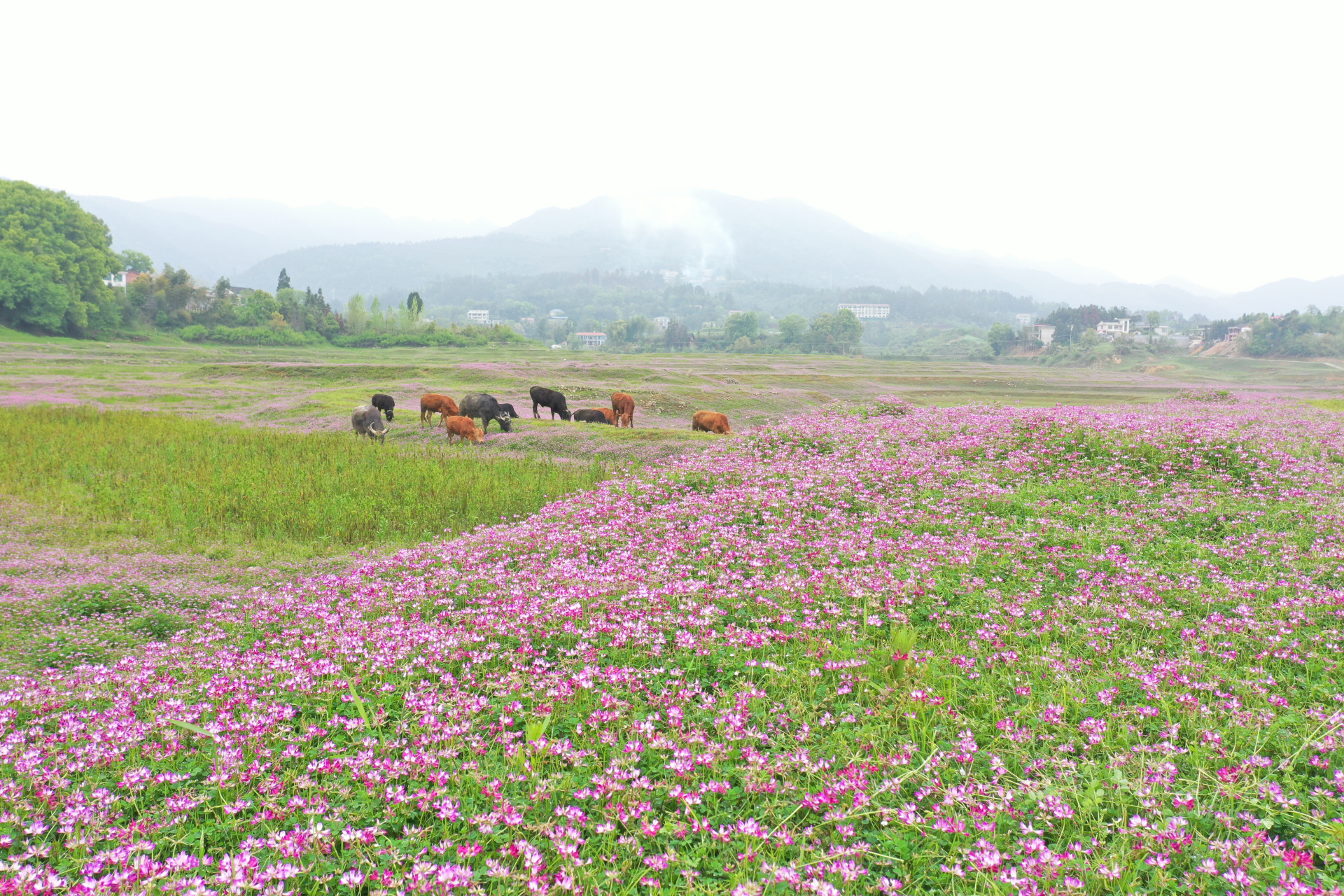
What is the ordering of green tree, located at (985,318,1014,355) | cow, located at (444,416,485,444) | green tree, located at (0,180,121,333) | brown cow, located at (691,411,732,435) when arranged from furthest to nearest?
green tree, located at (985,318,1014,355)
green tree, located at (0,180,121,333)
brown cow, located at (691,411,732,435)
cow, located at (444,416,485,444)

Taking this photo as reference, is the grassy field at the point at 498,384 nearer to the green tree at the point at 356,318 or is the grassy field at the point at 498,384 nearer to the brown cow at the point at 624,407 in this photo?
the brown cow at the point at 624,407

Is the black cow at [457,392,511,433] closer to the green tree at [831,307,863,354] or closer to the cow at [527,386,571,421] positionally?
the cow at [527,386,571,421]

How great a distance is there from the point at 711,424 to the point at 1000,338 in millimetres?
141726

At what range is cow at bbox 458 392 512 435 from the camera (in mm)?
25312

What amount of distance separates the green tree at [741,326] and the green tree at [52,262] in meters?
123

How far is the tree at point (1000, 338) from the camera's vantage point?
14462 centimetres

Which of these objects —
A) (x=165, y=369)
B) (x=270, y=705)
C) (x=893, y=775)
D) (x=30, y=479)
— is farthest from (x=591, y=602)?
(x=165, y=369)

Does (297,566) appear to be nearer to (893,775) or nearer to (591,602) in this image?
(591,602)

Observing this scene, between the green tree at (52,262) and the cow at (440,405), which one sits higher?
the green tree at (52,262)

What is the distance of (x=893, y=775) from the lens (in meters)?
4.19

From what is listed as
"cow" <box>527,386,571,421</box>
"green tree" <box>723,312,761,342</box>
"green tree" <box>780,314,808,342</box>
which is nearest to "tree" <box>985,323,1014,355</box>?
"green tree" <box>780,314,808,342</box>

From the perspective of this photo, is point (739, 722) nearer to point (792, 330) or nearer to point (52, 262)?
point (52, 262)

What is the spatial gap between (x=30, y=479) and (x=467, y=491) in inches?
399

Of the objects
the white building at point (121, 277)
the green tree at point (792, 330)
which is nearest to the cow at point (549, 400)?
the white building at point (121, 277)
